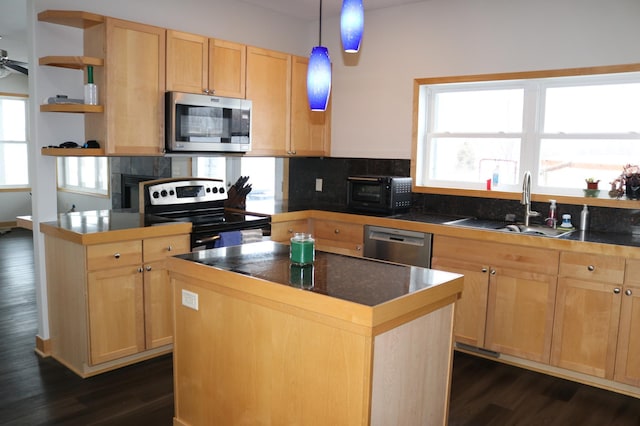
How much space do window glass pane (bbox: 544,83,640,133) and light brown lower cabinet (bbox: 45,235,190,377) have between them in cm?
293

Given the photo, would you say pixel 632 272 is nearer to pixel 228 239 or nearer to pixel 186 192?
pixel 228 239

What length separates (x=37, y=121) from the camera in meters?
3.45

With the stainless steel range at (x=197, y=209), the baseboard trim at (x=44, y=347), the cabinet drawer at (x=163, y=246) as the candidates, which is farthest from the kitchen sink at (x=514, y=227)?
the baseboard trim at (x=44, y=347)

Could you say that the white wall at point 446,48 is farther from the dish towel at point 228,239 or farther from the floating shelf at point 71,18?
the floating shelf at point 71,18

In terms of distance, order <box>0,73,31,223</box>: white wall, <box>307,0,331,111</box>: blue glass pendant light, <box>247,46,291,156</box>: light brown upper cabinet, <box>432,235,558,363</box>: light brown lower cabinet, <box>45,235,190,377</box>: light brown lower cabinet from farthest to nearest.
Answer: <box>0,73,31,223</box>: white wall
<box>247,46,291,156</box>: light brown upper cabinet
<box>432,235,558,363</box>: light brown lower cabinet
<box>45,235,190,377</box>: light brown lower cabinet
<box>307,0,331,111</box>: blue glass pendant light

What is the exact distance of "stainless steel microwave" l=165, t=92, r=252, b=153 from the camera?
3.81 metres

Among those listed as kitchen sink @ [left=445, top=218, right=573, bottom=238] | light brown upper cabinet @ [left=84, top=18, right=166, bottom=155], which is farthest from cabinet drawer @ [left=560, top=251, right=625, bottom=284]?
light brown upper cabinet @ [left=84, top=18, right=166, bottom=155]

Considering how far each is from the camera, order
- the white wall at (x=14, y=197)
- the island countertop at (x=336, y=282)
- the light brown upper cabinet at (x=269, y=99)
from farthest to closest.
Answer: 1. the white wall at (x=14, y=197)
2. the light brown upper cabinet at (x=269, y=99)
3. the island countertop at (x=336, y=282)

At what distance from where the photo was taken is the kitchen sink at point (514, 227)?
3.64m

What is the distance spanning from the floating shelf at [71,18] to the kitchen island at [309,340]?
73.7 inches

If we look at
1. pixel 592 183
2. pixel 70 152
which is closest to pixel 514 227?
pixel 592 183

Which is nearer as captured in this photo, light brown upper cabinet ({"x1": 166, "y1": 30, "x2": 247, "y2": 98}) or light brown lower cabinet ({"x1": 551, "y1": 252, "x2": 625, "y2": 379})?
light brown lower cabinet ({"x1": 551, "y1": 252, "x2": 625, "y2": 379})

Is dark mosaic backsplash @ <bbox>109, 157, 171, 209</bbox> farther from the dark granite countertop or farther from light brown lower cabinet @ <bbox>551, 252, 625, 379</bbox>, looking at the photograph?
light brown lower cabinet @ <bbox>551, 252, 625, 379</bbox>

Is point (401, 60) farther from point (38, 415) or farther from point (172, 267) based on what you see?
point (38, 415)
